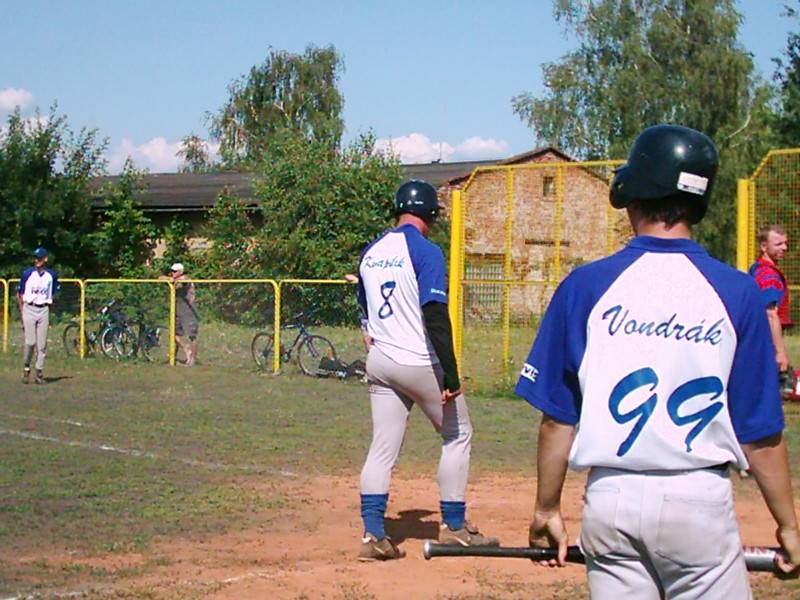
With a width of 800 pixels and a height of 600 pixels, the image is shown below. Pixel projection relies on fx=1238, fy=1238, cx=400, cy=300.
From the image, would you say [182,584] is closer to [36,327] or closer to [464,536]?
[464,536]

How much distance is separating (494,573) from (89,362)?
17.6m

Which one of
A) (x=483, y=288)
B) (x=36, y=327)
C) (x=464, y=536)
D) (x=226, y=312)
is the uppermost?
(x=483, y=288)

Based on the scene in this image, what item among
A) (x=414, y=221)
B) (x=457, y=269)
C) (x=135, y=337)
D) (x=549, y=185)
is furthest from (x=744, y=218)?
(x=135, y=337)

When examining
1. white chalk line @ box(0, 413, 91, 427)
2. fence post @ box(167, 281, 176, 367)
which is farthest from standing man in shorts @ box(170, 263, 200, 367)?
white chalk line @ box(0, 413, 91, 427)

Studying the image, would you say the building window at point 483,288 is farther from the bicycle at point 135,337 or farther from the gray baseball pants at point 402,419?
the gray baseball pants at point 402,419

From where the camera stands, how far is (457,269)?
17.5 metres

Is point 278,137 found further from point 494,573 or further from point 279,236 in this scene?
point 494,573

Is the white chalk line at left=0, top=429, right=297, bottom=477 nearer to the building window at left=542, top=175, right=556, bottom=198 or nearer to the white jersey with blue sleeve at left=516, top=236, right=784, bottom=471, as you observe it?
the white jersey with blue sleeve at left=516, top=236, right=784, bottom=471

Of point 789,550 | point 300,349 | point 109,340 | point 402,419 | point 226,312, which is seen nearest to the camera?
point 789,550

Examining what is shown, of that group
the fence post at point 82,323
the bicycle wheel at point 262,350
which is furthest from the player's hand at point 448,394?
the fence post at point 82,323

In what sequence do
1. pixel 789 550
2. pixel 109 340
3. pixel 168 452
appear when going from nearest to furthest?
pixel 789 550
pixel 168 452
pixel 109 340

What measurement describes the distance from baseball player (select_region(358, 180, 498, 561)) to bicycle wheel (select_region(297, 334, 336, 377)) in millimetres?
13105

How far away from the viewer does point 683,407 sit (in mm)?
3332

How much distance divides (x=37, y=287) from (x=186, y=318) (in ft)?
14.5
